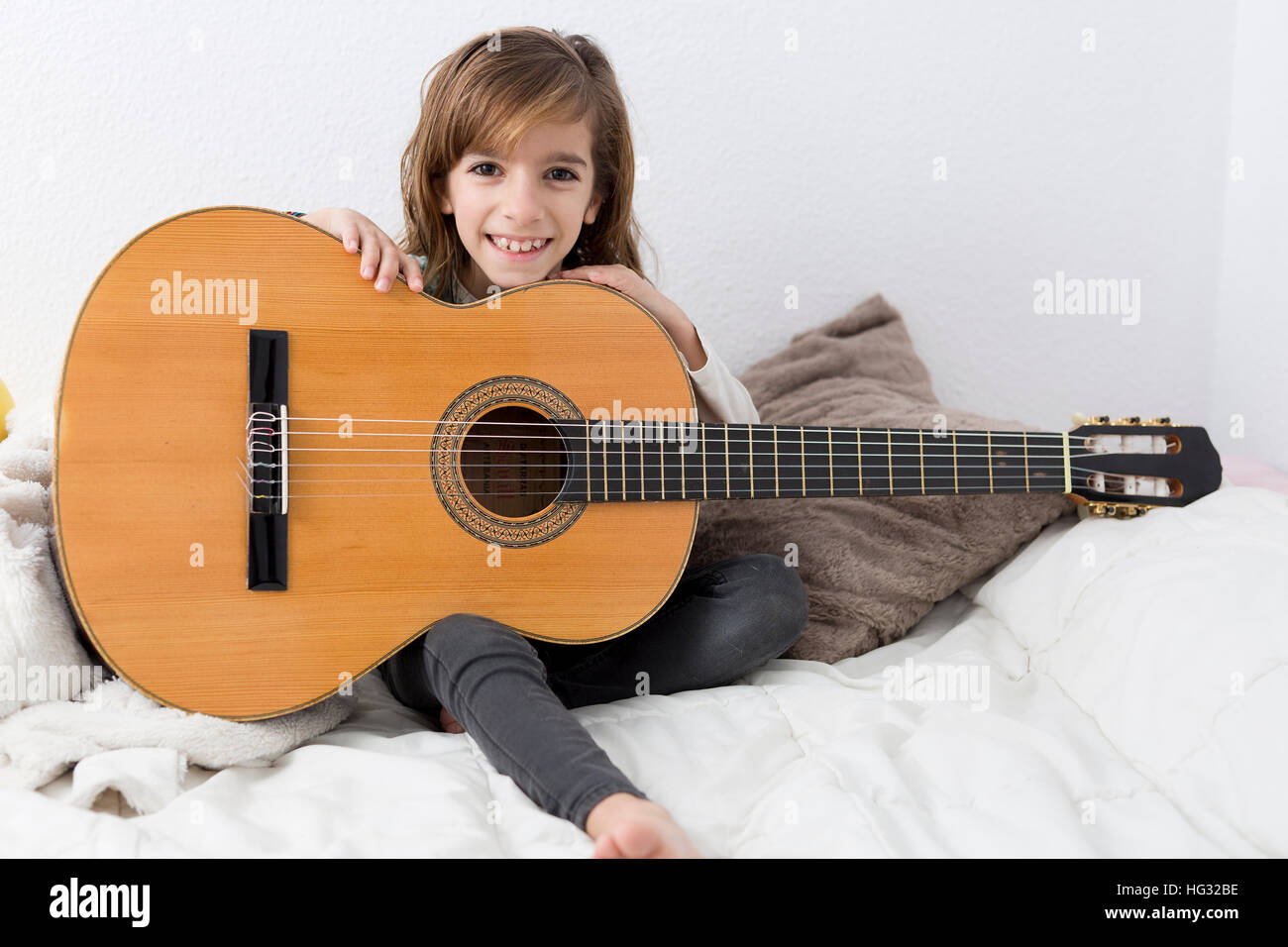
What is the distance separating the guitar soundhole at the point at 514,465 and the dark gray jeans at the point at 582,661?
19 cm

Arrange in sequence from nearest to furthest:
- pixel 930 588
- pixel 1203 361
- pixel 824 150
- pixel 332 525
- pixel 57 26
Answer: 1. pixel 332 525
2. pixel 930 588
3. pixel 57 26
4. pixel 824 150
5. pixel 1203 361

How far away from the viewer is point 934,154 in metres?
1.81

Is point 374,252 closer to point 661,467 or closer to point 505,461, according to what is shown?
point 505,461

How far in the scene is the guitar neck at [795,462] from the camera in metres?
1.10

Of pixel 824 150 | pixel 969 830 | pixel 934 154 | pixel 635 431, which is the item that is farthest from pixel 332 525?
pixel 934 154

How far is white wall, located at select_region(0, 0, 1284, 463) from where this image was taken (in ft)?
5.00

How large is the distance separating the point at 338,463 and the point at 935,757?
27.1 inches

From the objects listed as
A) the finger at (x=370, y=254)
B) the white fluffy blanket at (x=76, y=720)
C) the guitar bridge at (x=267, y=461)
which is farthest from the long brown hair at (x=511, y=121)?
the white fluffy blanket at (x=76, y=720)

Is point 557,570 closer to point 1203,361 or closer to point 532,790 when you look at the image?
point 532,790

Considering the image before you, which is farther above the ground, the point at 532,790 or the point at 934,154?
the point at 934,154

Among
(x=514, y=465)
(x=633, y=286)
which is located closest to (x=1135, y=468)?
(x=633, y=286)

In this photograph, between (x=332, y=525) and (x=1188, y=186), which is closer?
(x=332, y=525)

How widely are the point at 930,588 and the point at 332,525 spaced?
83 cm

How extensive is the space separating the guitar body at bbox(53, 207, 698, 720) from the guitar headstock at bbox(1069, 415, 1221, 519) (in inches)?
22.7
